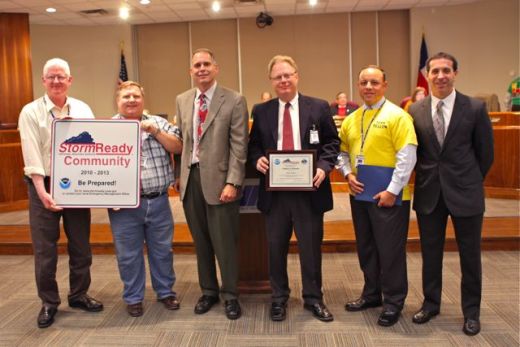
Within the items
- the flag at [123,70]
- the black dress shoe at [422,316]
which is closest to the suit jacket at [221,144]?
the black dress shoe at [422,316]

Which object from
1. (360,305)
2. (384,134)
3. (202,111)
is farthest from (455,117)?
(202,111)

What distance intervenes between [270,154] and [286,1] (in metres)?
6.74

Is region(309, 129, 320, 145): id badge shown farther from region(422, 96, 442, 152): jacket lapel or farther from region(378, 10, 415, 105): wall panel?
region(378, 10, 415, 105): wall panel

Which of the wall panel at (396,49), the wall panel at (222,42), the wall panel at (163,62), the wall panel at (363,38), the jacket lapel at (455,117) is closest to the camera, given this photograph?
the jacket lapel at (455,117)

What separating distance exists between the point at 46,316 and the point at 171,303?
72 centimetres

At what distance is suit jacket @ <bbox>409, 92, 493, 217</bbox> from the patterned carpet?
684 mm

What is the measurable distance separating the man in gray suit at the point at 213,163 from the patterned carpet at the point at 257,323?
7.4 inches

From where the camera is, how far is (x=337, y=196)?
20.3ft

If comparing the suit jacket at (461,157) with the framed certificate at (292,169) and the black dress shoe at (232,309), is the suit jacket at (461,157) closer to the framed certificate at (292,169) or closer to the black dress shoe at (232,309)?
the framed certificate at (292,169)

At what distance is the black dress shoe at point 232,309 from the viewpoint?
9.09ft

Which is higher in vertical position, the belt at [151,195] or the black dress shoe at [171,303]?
the belt at [151,195]

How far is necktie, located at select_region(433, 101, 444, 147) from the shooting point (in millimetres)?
2438

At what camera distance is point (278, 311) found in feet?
8.98

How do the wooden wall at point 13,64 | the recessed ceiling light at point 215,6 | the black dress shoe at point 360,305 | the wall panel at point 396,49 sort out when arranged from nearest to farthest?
the black dress shoe at point 360,305 < the wooden wall at point 13,64 < the recessed ceiling light at point 215,6 < the wall panel at point 396,49
